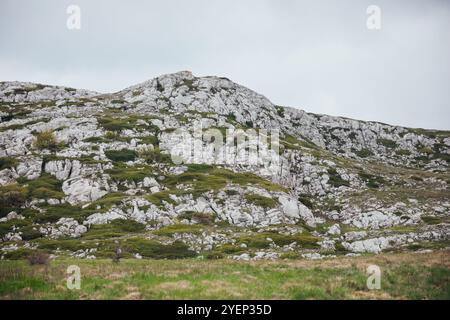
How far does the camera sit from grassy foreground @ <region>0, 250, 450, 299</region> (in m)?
17.1

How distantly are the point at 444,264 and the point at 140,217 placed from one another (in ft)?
210

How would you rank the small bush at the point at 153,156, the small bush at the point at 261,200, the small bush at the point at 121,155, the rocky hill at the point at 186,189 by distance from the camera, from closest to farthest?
the rocky hill at the point at 186,189 → the small bush at the point at 261,200 → the small bush at the point at 121,155 → the small bush at the point at 153,156

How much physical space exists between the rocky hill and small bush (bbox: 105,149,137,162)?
317 millimetres

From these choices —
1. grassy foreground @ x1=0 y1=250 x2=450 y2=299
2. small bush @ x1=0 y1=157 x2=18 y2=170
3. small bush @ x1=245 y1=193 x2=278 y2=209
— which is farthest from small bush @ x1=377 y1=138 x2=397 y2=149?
grassy foreground @ x1=0 y1=250 x2=450 y2=299

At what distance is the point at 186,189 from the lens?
308 feet

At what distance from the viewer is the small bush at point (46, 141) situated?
115 metres

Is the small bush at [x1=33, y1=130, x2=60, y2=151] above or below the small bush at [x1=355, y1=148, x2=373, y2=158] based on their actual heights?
above

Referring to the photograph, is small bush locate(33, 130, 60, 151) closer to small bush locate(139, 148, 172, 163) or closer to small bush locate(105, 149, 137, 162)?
small bush locate(105, 149, 137, 162)

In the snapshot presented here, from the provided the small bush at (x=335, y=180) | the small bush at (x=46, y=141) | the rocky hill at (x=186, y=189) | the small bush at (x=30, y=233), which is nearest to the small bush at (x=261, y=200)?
the rocky hill at (x=186, y=189)

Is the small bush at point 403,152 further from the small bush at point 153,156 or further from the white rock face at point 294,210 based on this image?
the small bush at point 153,156

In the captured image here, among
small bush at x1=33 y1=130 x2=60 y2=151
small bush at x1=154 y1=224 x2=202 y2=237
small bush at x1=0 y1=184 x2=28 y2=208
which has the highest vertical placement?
small bush at x1=33 y1=130 x2=60 y2=151

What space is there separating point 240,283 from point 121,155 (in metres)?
103

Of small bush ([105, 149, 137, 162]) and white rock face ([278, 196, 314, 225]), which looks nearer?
white rock face ([278, 196, 314, 225])

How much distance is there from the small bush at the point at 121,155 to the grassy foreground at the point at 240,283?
93.2 metres
